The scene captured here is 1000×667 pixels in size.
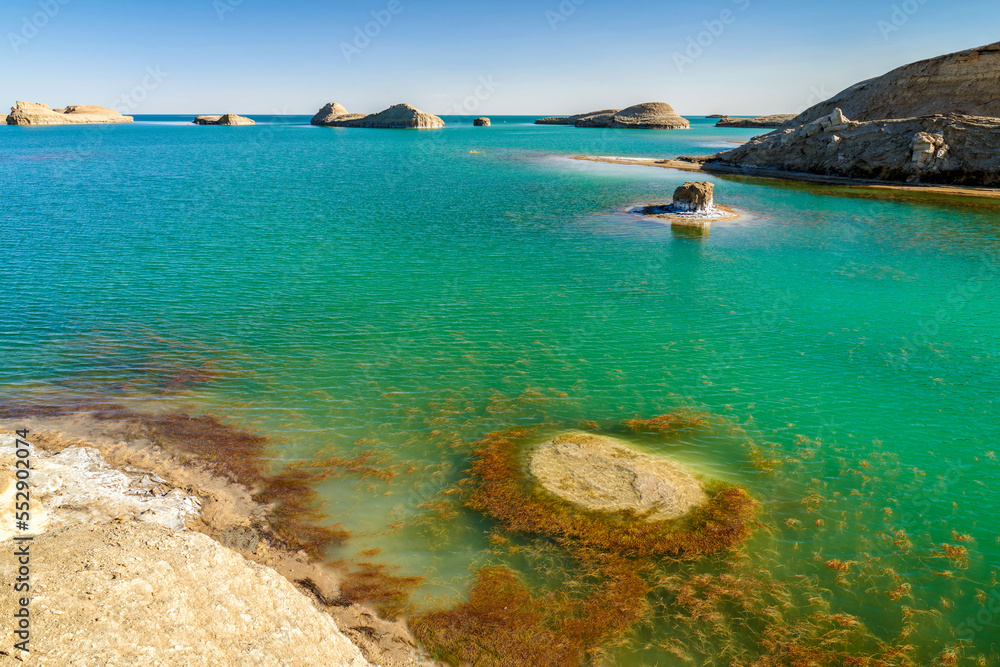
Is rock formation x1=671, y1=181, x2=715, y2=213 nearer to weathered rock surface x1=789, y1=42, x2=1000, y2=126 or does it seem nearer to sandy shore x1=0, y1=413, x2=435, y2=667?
sandy shore x1=0, y1=413, x2=435, y2=667

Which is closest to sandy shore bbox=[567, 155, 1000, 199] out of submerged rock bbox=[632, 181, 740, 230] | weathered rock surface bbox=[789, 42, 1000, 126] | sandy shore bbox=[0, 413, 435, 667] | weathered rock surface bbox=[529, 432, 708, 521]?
weathered rock surface bbox=[789, 42, 1000, 126]

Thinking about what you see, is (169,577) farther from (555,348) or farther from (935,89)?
(935,89)

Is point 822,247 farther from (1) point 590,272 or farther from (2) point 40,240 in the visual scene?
(2) point 40,240

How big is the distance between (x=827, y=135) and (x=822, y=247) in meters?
40.7

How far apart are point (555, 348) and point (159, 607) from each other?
13.4 metres

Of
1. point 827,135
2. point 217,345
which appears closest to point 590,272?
point 217,345

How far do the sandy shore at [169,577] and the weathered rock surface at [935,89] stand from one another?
75905 mm

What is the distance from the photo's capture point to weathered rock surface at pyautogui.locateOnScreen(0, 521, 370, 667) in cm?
535

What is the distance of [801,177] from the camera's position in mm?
61406

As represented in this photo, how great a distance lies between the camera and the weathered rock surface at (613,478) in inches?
418

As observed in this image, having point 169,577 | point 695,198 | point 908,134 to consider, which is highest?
point 908,134

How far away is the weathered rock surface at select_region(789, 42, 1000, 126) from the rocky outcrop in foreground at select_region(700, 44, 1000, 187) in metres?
0.09

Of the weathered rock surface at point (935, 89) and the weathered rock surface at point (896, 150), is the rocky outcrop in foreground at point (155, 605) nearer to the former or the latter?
the weathered rock surface at point (896, 150)

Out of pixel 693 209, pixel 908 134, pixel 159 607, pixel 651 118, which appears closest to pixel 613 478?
pixel 159 607
